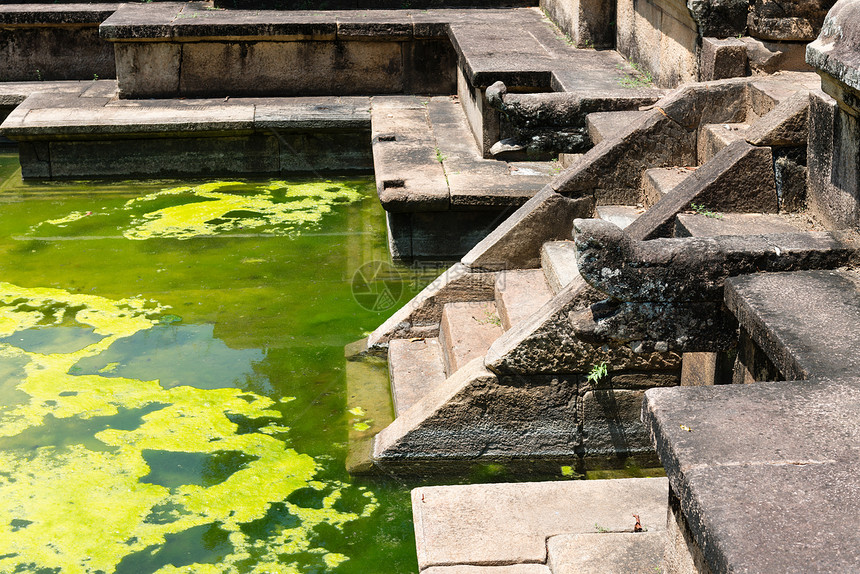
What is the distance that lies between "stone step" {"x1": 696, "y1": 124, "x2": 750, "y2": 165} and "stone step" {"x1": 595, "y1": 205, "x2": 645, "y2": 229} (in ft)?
1.34

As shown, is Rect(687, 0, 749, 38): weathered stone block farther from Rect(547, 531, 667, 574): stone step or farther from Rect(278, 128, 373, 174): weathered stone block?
Rect(278, 128, 373, 174): weathered stone block

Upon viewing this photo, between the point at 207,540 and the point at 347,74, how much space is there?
6050mm

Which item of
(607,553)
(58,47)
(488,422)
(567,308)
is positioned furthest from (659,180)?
(58,47)

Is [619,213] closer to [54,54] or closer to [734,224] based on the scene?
[734,224]

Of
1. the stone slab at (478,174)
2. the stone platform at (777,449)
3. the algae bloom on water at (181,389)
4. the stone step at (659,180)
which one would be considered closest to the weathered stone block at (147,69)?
the algae bloom on water at (181,389)

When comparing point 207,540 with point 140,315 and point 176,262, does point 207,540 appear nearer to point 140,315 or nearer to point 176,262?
point 140,315

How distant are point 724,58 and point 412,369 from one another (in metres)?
2.41

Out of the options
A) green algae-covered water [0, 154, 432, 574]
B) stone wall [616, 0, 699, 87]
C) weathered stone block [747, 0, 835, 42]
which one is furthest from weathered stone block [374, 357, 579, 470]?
stone wall [616, 0, 699, 87]

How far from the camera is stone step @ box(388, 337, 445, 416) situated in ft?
14.3

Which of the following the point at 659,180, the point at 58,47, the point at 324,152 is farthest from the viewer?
the point at 58,47

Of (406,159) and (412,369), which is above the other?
(406,159)

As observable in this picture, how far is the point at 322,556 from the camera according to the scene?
3355 millimetres

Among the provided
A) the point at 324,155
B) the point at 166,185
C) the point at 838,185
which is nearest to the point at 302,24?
the point at 324,155

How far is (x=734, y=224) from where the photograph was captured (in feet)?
11.2
